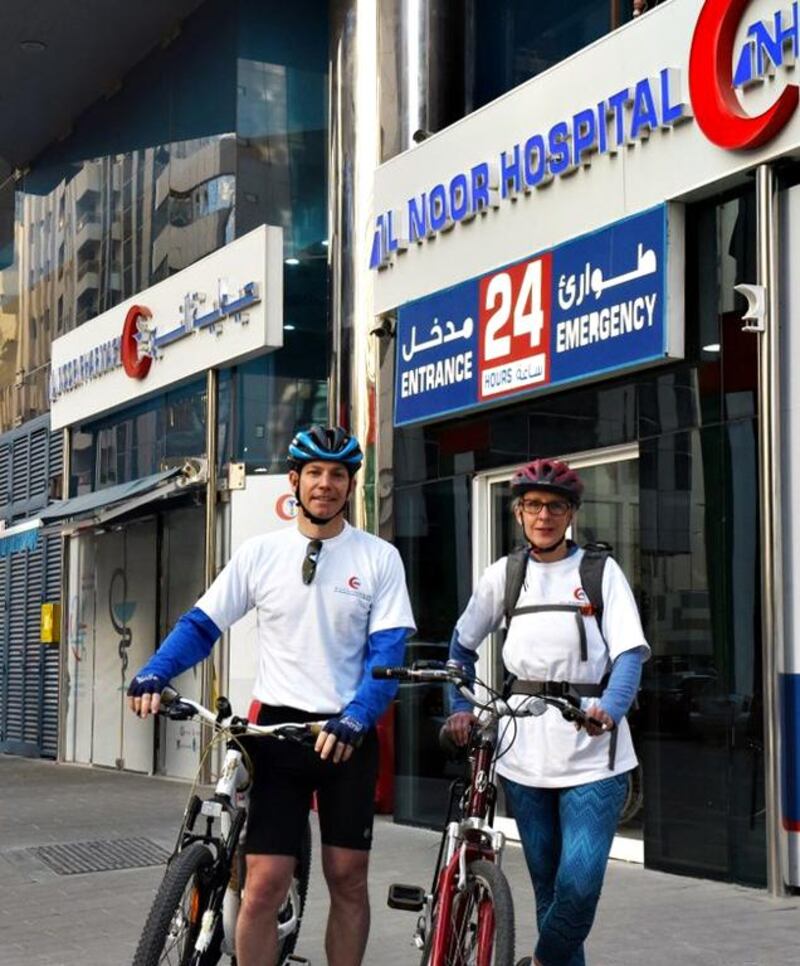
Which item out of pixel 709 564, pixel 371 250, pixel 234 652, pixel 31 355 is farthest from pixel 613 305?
pixel 31 355

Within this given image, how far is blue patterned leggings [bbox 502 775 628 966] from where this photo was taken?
A: 4.50 m

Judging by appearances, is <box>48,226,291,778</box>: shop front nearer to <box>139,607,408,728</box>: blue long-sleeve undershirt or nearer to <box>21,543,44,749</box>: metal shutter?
<box>21,543,44,749</box>: metal shutter

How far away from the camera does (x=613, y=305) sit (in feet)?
29.1

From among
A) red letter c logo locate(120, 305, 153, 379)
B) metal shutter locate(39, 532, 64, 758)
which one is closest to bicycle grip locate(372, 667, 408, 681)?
red letter c logo locate(120, 305, 153, 379)

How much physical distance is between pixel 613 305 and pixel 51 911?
4483 millimetres

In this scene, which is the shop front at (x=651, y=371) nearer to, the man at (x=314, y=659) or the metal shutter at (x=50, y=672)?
the man at (x=314, y=659)

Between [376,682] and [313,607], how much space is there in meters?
0.34

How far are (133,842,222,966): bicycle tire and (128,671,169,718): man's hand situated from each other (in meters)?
0.42

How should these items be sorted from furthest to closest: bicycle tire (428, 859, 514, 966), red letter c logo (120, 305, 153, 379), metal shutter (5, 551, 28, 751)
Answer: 1. metal shutter (5, 551, 28, 751)
2. red letter c logo (120, 305, 153, 379)
3. bicycle tire (428, 859, 514, 966)

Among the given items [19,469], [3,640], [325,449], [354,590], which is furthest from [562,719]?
[3,640]

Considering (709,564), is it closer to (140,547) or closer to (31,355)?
(140,547)

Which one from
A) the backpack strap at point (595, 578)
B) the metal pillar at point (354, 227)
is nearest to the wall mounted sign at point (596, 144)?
the metal pillar at point (354, 227)

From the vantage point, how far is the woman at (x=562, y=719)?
4.53m

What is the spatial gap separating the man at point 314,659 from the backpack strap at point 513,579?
311 millimetres
